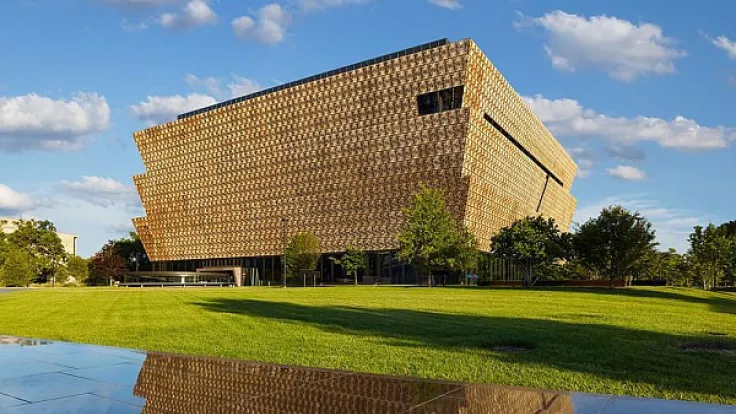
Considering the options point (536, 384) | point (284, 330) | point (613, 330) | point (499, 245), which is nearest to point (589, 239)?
point (499, 245)

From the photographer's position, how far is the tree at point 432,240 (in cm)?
6488

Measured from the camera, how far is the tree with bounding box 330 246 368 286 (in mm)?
88000

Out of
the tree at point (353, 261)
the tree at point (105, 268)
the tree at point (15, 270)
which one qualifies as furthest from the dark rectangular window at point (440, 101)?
the tree at point (105, 268)

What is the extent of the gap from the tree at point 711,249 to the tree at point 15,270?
107770 mm

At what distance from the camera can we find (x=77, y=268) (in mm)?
115438

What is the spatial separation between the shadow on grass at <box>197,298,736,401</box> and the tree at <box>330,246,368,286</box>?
6442 cm

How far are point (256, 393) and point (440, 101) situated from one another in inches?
3111

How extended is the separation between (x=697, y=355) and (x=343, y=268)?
83348 millimetres

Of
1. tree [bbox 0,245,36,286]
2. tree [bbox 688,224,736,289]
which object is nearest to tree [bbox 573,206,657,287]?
tree [bbox 688,224,736,289]

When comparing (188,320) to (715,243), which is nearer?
(188,320)

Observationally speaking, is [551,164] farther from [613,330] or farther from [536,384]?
[536,384]

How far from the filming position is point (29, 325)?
69.1 ft

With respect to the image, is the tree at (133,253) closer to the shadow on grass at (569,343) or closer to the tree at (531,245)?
the tree at (531,245)

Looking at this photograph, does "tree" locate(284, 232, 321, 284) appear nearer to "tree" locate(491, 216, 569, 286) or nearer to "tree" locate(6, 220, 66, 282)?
"tree" locate(491, 216, 569, 286)
